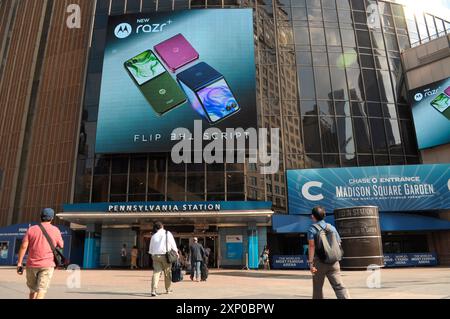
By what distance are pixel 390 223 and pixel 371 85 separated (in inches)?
450

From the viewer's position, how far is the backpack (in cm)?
546

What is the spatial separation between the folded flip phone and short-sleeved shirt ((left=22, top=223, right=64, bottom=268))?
20284 millimetres

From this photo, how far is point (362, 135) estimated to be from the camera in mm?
28375

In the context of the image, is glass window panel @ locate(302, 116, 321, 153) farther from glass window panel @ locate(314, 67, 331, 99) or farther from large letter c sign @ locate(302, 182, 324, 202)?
large letter c sign @ locate(302, 182, 324, 202)

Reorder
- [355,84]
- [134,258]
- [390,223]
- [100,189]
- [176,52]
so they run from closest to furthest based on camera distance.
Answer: [134,258] < [390,223] < [100,189] < [176,52] < [355,84]

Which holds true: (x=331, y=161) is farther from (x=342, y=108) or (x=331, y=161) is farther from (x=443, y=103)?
(x=443, y=103)

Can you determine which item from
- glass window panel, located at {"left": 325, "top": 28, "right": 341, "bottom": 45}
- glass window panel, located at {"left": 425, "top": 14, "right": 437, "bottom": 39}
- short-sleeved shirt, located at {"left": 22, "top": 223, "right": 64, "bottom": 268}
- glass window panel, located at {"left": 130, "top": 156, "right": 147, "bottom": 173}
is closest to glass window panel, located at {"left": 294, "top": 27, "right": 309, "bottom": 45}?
glass window panel, located at {"left": 325, "top": 28, "right": 341, "bottom": 45}

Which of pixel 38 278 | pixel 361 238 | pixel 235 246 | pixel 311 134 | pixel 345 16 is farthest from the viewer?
pixel 345 16

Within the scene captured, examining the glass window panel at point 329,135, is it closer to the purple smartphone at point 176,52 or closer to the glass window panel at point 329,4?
the glass window panel at point 329,4

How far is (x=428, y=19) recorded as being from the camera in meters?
34.3

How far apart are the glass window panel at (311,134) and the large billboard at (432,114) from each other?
759 centimetres

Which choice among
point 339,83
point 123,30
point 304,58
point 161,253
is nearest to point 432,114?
point 339,83

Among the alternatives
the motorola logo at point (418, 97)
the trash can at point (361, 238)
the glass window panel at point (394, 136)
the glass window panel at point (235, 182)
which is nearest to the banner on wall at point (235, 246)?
the glass window panel at point (235, 182)
